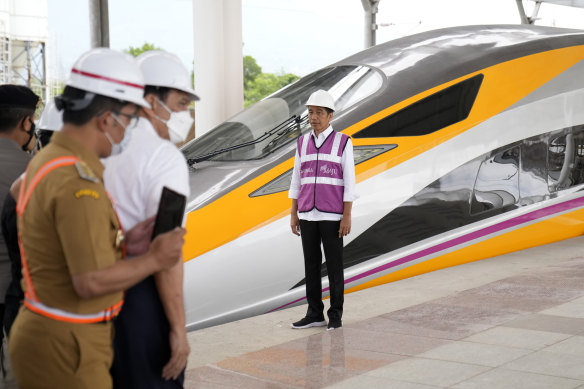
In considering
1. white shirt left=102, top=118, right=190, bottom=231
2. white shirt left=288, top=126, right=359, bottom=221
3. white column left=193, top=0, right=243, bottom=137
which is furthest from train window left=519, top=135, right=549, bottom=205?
white shirt left=102, top=118, right=190, bottom=231

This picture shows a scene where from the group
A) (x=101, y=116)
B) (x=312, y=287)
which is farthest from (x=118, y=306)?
(x=312, y=287)

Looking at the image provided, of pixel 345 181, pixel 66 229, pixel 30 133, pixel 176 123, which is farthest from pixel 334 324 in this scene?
pixel 66 229

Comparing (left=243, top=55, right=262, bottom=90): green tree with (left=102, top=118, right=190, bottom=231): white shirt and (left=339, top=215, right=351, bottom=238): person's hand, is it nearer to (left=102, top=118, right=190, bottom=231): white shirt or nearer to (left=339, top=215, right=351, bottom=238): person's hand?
(left=339, top=215, right=351, bottom=238): person's hand

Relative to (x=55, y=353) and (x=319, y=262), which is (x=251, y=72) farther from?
(x=55, y=353)

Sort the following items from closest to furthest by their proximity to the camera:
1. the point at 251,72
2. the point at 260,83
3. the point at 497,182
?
the point at 497,182, the point at 251,72, the point at 260,83

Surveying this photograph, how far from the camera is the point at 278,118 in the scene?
6.25 metres

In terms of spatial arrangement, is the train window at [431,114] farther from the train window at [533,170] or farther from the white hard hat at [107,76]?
the white hard hat at [107,76]

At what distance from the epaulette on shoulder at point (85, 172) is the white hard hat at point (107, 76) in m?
0.20

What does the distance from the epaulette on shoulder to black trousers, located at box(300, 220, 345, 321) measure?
3143 mm

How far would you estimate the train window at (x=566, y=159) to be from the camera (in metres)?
7.18

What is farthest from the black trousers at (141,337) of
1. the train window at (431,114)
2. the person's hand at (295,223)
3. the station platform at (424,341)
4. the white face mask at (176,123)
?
the train window at (431,114)

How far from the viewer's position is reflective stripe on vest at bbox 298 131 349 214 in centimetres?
484

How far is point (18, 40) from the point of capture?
9789 mm

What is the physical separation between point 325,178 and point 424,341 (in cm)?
119
